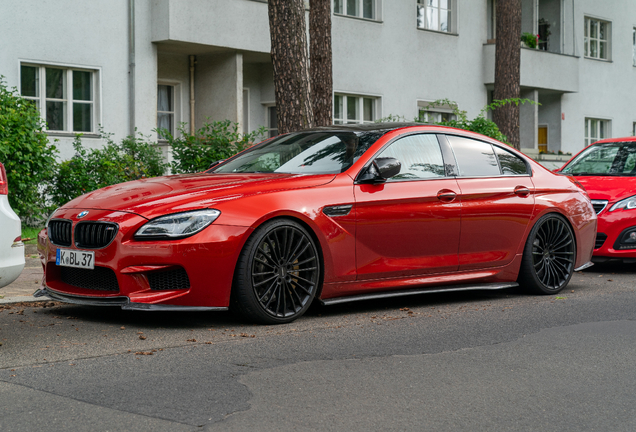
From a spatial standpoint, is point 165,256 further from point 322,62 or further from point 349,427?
point 322,62

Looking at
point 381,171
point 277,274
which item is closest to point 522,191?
point 381,171

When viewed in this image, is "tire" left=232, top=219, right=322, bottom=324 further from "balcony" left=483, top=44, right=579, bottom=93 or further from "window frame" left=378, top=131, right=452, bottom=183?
"balcony" left=483, top=44, right=579, bottom=93

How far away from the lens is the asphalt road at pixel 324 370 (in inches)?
157

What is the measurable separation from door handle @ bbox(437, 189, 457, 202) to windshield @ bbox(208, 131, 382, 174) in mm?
724

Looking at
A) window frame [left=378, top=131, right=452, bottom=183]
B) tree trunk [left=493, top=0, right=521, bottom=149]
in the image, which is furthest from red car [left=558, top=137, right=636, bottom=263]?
tree trunk [left=493, top=0, right=521, bottom=149]

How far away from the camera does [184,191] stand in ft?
20.3

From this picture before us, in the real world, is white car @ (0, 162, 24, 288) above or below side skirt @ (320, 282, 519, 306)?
above

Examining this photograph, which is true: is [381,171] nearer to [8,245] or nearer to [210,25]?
[8,245]

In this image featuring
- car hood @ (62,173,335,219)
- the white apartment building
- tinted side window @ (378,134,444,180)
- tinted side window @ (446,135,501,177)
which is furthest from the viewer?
the white apartment building

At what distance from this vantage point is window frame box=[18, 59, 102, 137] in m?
16.4

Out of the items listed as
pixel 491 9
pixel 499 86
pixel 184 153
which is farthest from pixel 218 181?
pixel 491 9

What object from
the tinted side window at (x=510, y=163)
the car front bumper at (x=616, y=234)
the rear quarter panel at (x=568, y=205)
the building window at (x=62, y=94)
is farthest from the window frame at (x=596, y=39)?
the tinted side window at (x=510, y=163)

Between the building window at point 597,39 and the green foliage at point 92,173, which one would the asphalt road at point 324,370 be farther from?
the building window at point 597,39

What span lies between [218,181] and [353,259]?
1.21 m
